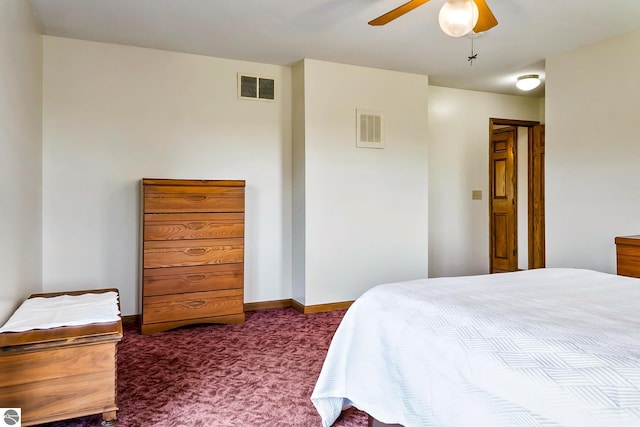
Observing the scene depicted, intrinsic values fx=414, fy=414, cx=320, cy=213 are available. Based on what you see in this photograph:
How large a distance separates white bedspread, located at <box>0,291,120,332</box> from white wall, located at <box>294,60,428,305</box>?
2.05 m

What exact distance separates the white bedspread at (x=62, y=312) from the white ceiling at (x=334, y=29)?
79.2 inches

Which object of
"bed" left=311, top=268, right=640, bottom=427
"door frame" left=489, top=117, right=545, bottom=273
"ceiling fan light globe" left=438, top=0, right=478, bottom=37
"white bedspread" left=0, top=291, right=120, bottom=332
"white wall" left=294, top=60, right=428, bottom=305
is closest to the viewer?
"bed" left=311, top=268, right=640, bottom=427

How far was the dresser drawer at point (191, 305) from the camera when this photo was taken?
3.33 m

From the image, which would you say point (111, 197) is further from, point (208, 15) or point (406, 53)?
point (406, 53)

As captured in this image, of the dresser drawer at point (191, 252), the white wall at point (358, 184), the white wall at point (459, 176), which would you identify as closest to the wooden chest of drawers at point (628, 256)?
the white wall at point (358, 184)

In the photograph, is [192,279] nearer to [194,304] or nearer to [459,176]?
[194,304]

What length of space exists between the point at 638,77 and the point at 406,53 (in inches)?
74.8

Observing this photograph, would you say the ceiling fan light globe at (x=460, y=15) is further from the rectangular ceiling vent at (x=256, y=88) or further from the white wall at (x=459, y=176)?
the white wall at (x=459, y=176)

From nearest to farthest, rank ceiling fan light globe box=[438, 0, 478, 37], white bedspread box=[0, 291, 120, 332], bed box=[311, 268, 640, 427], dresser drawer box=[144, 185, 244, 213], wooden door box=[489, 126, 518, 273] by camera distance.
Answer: bed box=[311, 268, 640, 427], white bedspread box=[0, 291, 120, 332], ceiling fan light globe box=[438, 0, 478, 37], dresser drawer box=[144, 185, 244, 213], wooden door box=[489, 126, 518, 273]

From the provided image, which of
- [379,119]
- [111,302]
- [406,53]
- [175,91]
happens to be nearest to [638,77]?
[406,53]

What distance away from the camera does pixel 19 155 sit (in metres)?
2.44

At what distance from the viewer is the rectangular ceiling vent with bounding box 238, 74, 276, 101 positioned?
13.5 feet

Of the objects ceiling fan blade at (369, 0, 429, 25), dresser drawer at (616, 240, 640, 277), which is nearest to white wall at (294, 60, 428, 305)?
ceiling fan blade at (369, 0, 429, 25)

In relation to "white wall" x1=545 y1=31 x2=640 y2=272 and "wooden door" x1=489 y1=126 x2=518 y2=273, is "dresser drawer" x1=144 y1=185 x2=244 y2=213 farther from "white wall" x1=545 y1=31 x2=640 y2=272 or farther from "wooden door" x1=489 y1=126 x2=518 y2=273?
"wooden door" x1=489 y1=126 x2=518 y2=273
